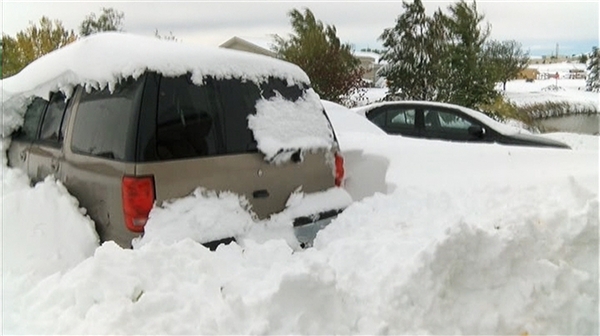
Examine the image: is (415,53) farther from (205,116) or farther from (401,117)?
(205,116)

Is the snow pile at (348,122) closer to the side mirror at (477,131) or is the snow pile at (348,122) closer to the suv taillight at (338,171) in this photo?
the side mirror at (477,131)

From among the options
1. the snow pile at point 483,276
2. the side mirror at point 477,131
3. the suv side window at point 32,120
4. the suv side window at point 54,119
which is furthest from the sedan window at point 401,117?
the suv side window at point 54,119

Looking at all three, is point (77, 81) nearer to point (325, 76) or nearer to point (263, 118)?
point (263, 118)

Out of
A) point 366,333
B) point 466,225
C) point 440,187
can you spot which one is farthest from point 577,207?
point 366,333

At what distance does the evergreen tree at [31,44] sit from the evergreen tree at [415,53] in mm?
11779

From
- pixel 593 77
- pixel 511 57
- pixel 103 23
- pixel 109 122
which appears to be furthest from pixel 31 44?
pixel 593 77

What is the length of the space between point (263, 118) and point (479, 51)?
47.4ft

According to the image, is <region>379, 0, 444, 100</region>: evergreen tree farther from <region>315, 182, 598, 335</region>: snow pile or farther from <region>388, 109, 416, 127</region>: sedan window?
<region>315, 182, 598, 335</region>: snow pile

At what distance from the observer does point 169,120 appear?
3088mm

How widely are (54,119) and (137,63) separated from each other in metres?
1.37

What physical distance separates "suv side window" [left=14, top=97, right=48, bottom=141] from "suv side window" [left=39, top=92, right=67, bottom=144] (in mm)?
172

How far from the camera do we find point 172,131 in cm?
308

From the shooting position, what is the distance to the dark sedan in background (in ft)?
27.8

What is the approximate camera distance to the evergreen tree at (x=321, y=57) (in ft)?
50.4
